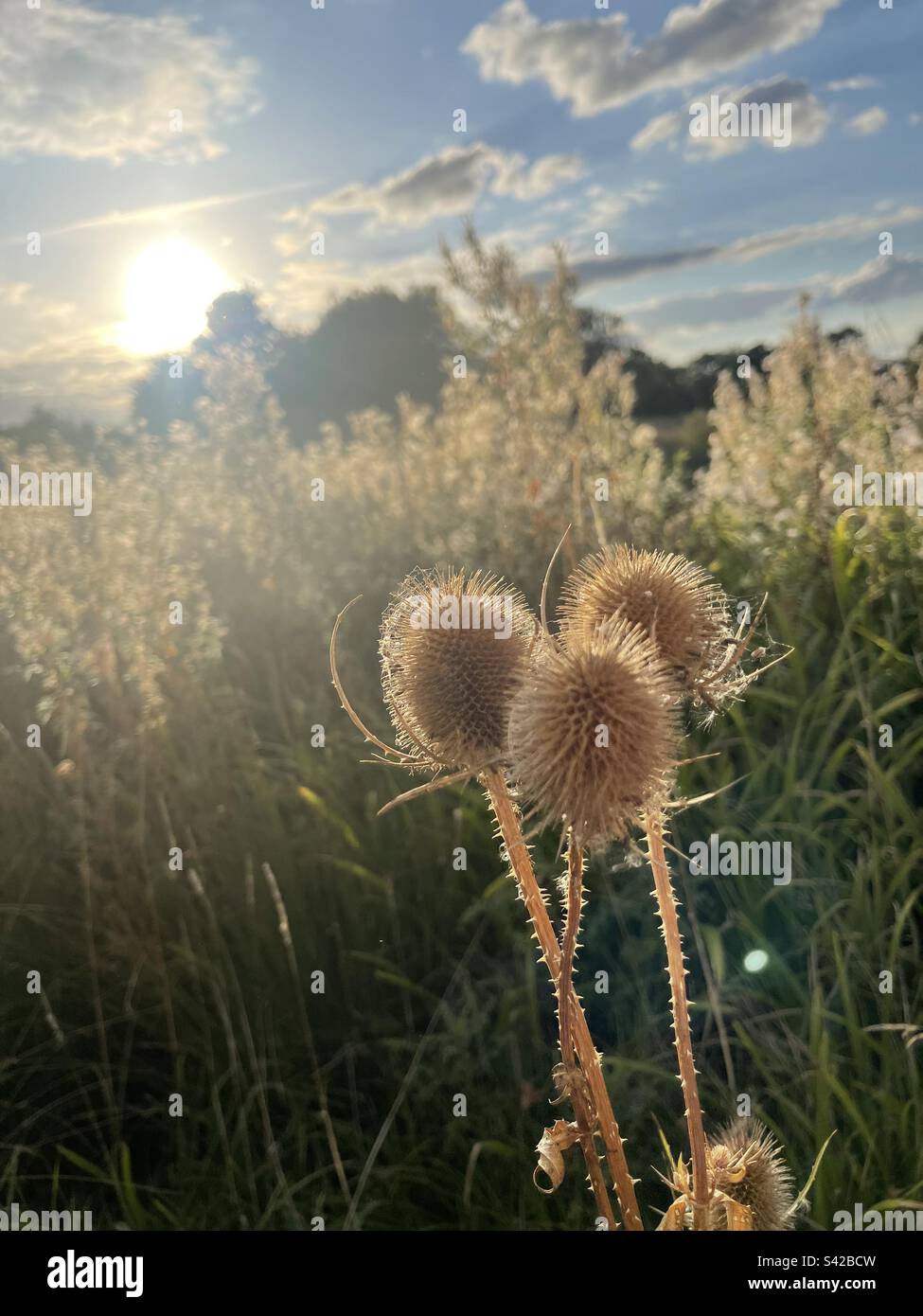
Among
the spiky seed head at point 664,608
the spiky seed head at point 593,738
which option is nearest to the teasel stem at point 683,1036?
the spiky seed head at point 593,738

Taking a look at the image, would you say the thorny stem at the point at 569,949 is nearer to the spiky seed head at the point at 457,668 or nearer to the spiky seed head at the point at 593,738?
the spiky seed head at the point at 593,738

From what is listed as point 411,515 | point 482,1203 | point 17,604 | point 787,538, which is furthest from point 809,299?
Answer: point 482,1203

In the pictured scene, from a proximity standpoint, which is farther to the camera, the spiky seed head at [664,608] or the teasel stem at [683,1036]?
the spiky seed head at [664,608]

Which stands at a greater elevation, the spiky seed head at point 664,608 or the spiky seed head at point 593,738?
the spiky seed head at point 664,608

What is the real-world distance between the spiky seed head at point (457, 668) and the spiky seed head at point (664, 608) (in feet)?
0.22

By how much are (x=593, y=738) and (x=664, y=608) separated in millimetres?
215

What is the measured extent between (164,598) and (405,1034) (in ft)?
4.73

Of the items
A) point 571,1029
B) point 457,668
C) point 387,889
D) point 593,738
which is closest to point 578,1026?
point 571,1029

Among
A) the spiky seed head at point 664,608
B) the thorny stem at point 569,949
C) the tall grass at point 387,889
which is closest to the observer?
the thorny stem at point 569,949

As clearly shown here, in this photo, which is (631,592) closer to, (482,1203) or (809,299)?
(482,1203)

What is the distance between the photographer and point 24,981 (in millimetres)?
3148

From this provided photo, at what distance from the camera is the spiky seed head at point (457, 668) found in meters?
1.09

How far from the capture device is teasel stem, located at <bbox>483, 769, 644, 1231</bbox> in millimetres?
936

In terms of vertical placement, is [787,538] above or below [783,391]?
below
